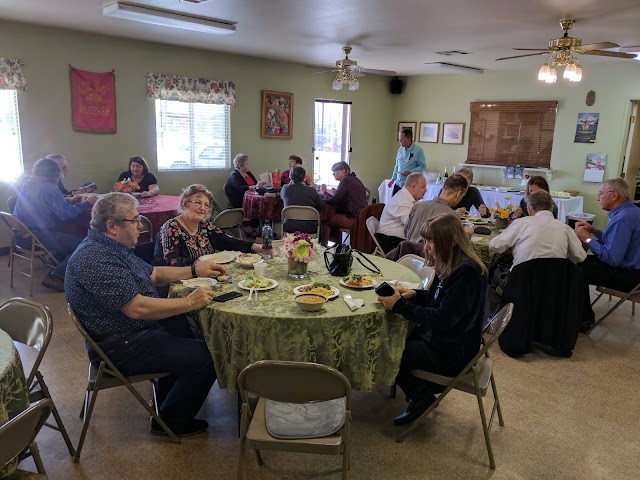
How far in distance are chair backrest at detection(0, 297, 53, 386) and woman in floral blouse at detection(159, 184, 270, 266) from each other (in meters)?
0.83

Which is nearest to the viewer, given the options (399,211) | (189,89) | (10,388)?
(10,388)

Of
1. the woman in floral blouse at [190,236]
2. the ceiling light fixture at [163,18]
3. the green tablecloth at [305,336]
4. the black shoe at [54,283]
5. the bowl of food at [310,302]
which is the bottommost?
the black shoe at [54,283]

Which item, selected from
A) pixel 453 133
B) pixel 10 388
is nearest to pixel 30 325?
pixel 10 388

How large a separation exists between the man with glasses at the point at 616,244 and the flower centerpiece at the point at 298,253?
2.45 m

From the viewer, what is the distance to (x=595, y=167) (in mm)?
7383

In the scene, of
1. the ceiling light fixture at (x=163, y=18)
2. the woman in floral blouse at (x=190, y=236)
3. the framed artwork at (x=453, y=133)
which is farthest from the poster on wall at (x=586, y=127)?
the woman in floral blouse at (x=190, y=236)

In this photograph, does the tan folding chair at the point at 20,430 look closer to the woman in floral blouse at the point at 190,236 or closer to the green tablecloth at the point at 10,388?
the green tablecloth at the point at 10,388

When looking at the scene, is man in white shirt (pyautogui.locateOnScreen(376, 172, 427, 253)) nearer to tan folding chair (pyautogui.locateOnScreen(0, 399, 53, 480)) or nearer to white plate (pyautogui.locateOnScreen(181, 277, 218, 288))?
white plate (pyautogui.locateOnScreen(181, 277, 218, 288))

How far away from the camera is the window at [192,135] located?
22.2 feet

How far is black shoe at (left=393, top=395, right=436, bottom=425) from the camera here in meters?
2.56

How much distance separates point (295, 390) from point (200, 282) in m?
1.04

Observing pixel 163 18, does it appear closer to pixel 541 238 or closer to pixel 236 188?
pixel 236 188

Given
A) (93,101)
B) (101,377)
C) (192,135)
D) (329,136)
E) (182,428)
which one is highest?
(93,101)

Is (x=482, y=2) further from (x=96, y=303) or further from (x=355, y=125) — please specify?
(x=355, y=125)
